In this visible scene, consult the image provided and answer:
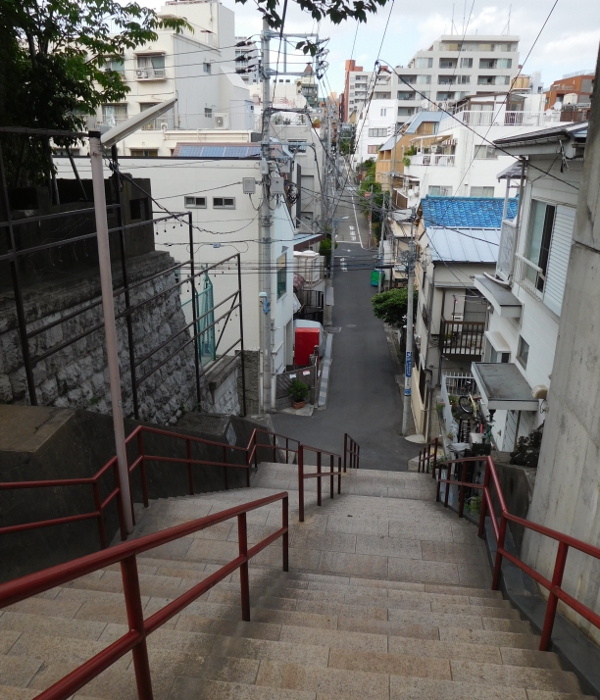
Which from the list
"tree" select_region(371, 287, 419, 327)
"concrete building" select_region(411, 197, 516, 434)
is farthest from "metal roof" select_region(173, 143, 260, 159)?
"tree" select_region(371, 287, 419, 327)

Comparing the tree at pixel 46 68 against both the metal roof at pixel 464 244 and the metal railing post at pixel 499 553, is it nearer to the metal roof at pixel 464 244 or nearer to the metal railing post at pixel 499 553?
the metal railing post at pixel 499 553

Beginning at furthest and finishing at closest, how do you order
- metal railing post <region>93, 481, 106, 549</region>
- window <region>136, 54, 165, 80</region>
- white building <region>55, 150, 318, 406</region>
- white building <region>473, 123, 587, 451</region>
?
1. window <region>136, 54, 165, 80</region>
2. white building <region>55, 150, 318, 406</region>
3. white building <region>473, 123, 587, 451</region>
4. metal railing post <region>93, 481, 106, 549</region>

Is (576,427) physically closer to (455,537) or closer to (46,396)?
(455,537)

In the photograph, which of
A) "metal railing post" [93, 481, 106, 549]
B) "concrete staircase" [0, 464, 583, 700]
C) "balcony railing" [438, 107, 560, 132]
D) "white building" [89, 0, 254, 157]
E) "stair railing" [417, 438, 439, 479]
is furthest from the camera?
"white building" [89, 0, 254, 157]

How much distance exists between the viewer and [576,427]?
12.7 ft

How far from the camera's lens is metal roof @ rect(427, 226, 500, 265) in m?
17.8

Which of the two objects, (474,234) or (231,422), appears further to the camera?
(474,234)

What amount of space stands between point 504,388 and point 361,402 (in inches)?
467

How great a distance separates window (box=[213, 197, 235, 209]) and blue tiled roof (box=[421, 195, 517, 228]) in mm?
6886

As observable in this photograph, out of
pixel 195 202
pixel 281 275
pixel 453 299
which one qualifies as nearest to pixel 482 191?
pixel 453 299

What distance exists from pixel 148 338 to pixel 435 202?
15656mm

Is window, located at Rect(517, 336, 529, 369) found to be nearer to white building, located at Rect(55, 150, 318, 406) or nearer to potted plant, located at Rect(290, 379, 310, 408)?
white building, located at Rect(55, 150, 318, 406)

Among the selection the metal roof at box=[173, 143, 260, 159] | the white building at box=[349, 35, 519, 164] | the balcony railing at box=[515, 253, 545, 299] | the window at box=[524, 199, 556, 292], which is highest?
the white building at box=[349, 35, 519, 164]

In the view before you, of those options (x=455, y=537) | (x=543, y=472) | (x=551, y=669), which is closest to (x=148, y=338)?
(x=455, y=537)
